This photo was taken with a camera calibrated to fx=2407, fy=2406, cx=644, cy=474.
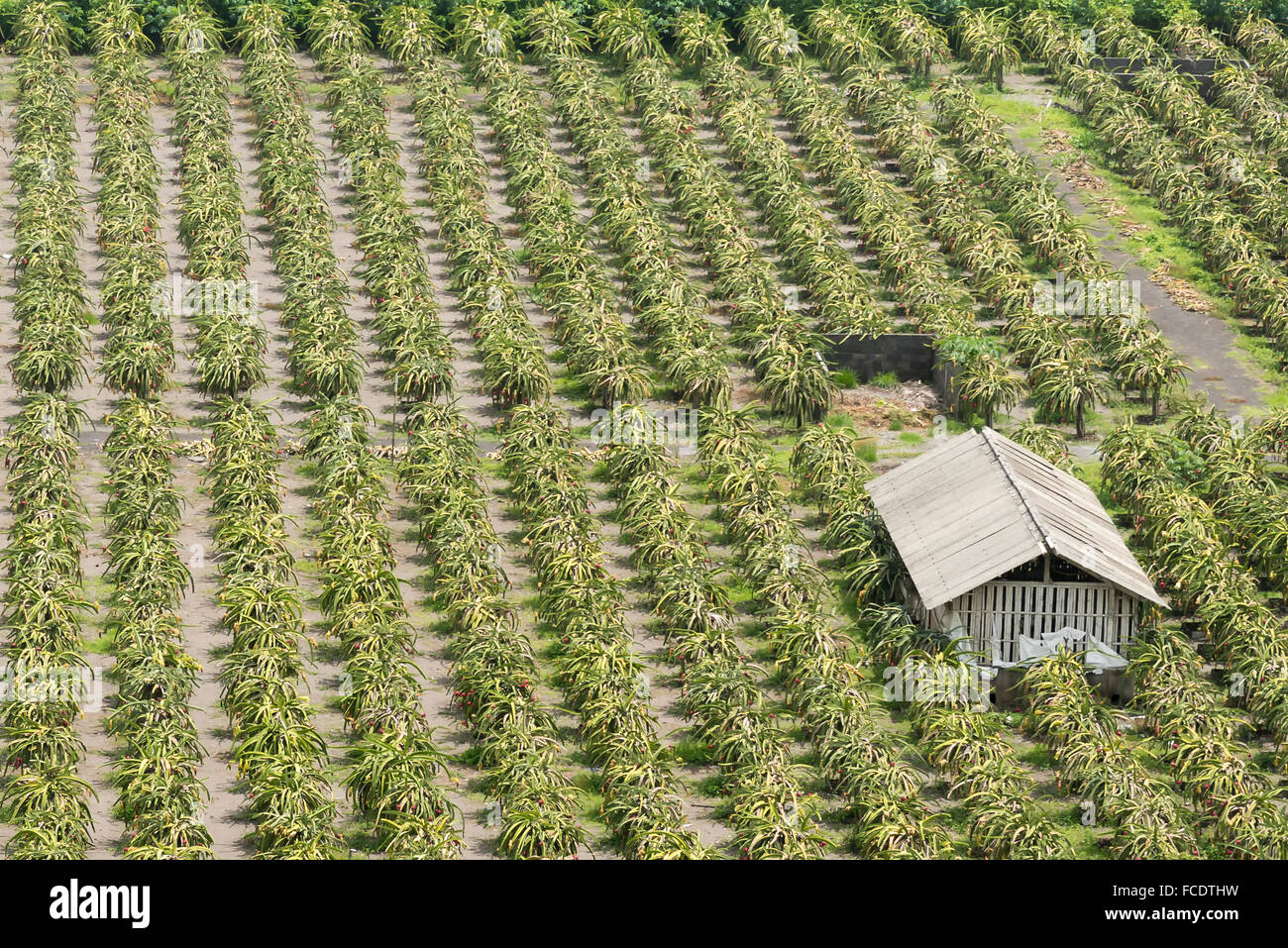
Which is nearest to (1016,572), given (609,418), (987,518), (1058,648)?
(987,518)

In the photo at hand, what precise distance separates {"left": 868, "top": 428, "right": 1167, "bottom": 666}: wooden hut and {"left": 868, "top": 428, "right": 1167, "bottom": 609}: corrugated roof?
21 millimetres

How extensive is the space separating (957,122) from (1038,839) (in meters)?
27.1

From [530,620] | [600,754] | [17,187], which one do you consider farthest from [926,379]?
[17,187]

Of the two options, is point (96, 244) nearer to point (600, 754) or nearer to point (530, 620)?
point (530, 620)

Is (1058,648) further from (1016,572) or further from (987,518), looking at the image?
(987,518)

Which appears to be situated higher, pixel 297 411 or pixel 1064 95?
pixel 1064 95

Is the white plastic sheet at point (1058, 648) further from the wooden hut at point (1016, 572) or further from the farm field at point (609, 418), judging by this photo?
the farm field at point (609, 418)

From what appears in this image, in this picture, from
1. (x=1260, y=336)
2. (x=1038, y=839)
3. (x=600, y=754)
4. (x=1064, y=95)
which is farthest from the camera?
(x=1064, y=95)

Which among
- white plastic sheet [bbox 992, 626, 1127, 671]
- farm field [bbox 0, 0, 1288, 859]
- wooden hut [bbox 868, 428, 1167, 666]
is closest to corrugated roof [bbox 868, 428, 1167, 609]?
wooden hut [bbox 868, 428, 1167, 666]

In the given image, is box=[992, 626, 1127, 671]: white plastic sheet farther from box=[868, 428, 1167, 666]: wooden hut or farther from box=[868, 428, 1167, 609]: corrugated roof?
box=[868, 428, 1167, 609]: corrugated roof

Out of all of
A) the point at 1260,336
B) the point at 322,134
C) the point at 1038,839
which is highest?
the point at 322,134

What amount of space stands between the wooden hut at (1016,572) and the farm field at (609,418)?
526 millimetres

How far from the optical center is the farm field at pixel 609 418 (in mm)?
32375

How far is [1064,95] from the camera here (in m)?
58.5
